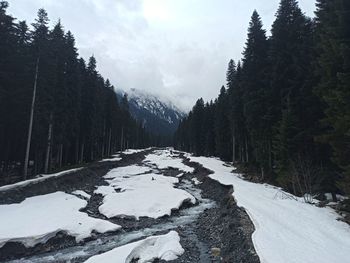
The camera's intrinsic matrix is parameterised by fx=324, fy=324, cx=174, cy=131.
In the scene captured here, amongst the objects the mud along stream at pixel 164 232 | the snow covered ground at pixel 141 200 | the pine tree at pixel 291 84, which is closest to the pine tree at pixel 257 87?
the pine tree at pixel 291 84

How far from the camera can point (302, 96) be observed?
79.4 ft

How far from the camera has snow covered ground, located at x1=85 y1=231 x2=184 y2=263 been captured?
11.3 meters

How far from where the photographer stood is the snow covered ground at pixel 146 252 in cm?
1130

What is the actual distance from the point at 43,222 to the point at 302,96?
63.4 feet

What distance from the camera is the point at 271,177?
29.6 meters

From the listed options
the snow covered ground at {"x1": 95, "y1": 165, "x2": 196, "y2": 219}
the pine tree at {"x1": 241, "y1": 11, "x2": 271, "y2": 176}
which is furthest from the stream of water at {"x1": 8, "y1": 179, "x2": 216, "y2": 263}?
the pine tree at {"x1": 241, "y1": 11, "x2": 271, "y2": 176}

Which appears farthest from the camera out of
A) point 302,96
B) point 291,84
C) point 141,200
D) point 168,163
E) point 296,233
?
point 168,163

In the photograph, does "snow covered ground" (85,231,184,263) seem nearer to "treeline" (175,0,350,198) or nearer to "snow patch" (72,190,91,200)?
"treeline" (175,0,350,198)

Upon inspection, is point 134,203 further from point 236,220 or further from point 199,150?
point 199,150

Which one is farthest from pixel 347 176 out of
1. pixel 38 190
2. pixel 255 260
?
pixel 38 190

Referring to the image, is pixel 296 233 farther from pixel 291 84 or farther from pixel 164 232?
pixel 291 84

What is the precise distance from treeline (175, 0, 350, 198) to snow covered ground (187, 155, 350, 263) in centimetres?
222

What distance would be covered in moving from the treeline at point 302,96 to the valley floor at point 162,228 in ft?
10.8

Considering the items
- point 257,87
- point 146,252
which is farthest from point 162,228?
point 257,87
